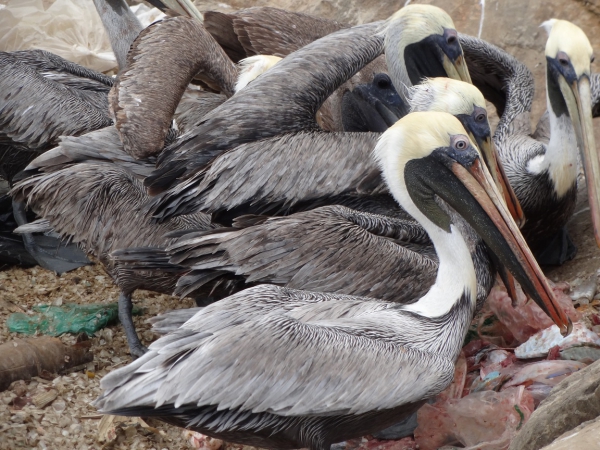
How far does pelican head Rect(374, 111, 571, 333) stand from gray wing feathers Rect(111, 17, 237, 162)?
1.33 metres

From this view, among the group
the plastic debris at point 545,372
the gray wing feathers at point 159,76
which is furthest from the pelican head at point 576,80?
the gray wing feathers at point 159,76

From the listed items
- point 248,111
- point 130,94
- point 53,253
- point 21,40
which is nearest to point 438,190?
point 248,111

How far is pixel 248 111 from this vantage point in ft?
13.1

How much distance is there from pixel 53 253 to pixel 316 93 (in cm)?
177

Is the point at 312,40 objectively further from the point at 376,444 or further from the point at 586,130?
the point at 376,444

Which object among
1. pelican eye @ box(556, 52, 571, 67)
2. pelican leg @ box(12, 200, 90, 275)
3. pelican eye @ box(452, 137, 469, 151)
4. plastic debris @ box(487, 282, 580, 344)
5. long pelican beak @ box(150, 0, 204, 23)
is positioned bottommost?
pelican leg @ box(12, 200, 90, 275)

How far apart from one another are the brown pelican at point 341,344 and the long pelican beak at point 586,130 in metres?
1.07

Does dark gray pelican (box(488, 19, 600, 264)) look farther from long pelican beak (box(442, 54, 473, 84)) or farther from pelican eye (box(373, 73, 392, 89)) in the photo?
pelican eye (box(373, 73, 392, 89))

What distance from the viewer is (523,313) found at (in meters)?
3.94

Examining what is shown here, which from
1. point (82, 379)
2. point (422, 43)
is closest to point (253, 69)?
point (422, 43)

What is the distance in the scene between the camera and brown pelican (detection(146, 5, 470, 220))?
3832 millimetres

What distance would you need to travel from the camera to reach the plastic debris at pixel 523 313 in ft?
12.7

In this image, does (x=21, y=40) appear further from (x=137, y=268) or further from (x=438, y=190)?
(x=438, y=190)

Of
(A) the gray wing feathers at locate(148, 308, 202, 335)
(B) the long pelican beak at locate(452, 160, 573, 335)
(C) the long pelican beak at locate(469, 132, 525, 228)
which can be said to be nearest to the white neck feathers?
(C) the long pelican beak at locate(469, 132, 525, 228)
